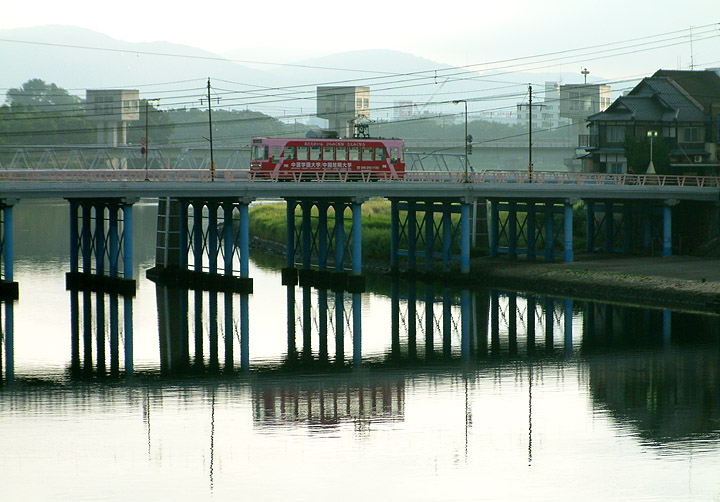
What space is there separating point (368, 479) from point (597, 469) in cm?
582

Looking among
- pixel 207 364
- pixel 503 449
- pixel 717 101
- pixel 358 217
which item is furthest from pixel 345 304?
pixel 717 101

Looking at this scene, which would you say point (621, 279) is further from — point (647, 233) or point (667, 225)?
point (647, 233)

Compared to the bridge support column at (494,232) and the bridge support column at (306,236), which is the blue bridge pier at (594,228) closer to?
the bridge support column at (494,232)

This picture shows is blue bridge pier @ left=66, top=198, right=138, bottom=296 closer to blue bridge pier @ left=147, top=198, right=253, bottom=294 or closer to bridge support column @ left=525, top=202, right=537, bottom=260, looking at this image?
blue bridge pier @ left=147, top=198, right=253, bottom=294

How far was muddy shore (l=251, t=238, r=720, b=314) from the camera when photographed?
176 ft

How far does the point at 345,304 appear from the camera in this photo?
184ft

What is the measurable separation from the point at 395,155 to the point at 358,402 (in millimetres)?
36476

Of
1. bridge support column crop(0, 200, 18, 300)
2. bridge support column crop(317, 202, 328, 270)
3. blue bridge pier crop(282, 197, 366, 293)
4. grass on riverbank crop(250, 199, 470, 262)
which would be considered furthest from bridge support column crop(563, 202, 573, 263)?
bridge support column crop(0, 200, 18, 300)

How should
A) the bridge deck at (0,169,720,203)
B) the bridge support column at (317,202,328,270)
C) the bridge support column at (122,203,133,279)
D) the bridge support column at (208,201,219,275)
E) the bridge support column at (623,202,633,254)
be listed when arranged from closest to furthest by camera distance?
the bridge deck at (0,169,720,203), the bridge support column at (122,203,133,279), the bridge support column at (208,201,219,275), the bridge support column at (317,202,328,270), the bridge support column at (623,202,633,254)

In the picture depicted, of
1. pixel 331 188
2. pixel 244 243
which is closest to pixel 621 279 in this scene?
pixel 331 188

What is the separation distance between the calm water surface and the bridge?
5.00m

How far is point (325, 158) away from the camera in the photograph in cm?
6650

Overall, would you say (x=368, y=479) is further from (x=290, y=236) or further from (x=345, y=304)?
(x=290, y=236)

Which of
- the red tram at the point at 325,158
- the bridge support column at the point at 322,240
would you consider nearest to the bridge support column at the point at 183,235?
the red tram at the point at 325,158
